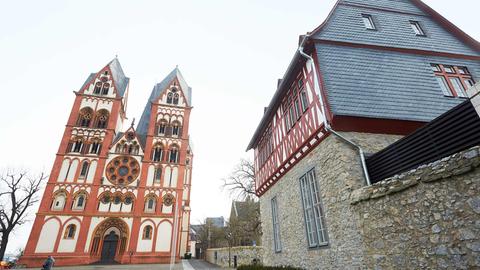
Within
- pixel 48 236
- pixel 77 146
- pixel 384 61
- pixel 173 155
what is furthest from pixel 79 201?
pixel 384 61

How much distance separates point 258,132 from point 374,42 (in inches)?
251

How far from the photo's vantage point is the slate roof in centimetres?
653

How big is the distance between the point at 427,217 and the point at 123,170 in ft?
89.5

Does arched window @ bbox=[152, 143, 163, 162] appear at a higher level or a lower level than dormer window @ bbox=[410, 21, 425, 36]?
higher

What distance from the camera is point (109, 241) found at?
2272 centimetres

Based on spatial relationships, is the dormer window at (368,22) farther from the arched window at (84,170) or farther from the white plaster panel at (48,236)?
the white plaster panel at (48,236)

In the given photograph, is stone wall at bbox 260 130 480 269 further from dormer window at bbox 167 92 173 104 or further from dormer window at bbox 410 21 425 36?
dormer window at bbox 167 92 173 104

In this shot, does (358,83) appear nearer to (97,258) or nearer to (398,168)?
(398,168)

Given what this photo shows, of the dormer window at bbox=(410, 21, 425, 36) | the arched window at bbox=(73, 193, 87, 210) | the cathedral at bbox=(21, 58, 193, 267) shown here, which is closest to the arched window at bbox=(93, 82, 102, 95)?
the cathedral at bbox=(21, 58, 193, 267)

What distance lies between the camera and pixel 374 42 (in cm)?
818

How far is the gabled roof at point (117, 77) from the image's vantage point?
99.4ft

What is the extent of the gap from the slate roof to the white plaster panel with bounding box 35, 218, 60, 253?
23638 mm

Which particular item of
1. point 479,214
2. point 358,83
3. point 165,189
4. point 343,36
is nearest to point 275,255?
point 358,83

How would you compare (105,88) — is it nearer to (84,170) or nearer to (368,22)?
(84,170)
